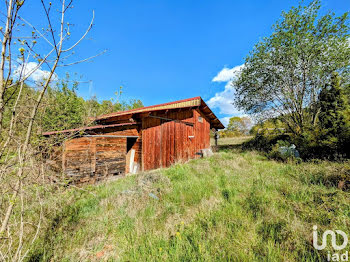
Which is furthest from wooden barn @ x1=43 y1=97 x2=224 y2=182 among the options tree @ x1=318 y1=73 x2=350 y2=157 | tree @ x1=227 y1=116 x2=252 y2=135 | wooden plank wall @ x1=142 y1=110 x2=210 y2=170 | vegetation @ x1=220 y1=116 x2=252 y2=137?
tree @ x1=227 y1=116 x2=252 y2=135

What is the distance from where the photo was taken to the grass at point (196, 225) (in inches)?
77.5

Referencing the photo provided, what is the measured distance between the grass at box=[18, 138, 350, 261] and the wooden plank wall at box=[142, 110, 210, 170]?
442cm

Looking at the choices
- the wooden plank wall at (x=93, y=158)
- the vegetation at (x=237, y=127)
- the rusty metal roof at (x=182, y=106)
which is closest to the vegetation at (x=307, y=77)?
the rusty metal roof at (x=182, y=106)

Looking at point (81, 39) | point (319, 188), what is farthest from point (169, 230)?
point (319, 188)

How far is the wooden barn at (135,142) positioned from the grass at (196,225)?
209 cm

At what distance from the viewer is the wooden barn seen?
5598mm

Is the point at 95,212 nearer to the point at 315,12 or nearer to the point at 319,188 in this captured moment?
the point at 319,188

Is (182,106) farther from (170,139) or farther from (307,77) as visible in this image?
(307,77)

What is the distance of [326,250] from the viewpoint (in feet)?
5.95

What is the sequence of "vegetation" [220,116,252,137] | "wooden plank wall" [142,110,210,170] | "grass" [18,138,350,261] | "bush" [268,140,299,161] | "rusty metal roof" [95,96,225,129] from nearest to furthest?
"grass" [18,138,350,261] → "bush" [268,140,299,161] → "rusty metal roof" [95,96,225,129] → "wooden plank wall" [142,110,210,170] → "vegetation" [220,116,252,137]

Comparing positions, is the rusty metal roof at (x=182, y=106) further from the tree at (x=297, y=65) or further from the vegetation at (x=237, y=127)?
the vegetation at (x=237, y=127)

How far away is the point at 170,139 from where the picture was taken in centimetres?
947

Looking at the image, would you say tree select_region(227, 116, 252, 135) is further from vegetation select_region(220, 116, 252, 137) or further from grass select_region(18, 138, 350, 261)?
grass select_region(18, 138, 350, 261)

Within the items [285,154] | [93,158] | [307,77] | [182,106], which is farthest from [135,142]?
[307,77]
